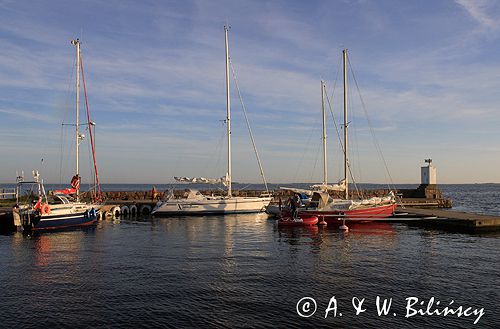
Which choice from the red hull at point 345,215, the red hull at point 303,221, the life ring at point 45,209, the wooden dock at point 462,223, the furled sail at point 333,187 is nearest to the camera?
the wooden dock at point 462,223

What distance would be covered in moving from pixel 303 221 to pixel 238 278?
63.3 ft

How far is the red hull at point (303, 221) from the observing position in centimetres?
3631

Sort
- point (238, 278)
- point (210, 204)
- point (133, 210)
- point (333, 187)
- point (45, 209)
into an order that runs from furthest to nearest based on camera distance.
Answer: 1. point (133, 210)
2. point (210, 204)
3. point (333, 187)
4. point (45, 209)
5. point (238, 278)

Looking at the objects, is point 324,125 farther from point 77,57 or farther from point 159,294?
point 159,294

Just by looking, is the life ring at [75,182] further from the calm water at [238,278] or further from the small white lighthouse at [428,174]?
the small white lighthouse at [428,174]

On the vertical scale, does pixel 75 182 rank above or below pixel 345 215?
above

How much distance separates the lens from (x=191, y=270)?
19609 mm

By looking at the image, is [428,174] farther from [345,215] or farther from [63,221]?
[63,221]

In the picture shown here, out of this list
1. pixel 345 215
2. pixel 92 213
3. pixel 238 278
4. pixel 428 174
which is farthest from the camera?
pixel 428 174

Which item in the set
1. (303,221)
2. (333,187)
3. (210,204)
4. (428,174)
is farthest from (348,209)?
(428,174)

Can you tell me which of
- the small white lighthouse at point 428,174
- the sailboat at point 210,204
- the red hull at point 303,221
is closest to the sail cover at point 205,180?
the sailboat at point 210,204

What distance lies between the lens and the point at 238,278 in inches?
711

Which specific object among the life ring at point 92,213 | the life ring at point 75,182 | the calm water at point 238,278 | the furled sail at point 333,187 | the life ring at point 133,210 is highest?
the life ring at point 75,182

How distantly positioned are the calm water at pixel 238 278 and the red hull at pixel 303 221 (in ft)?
17.1
